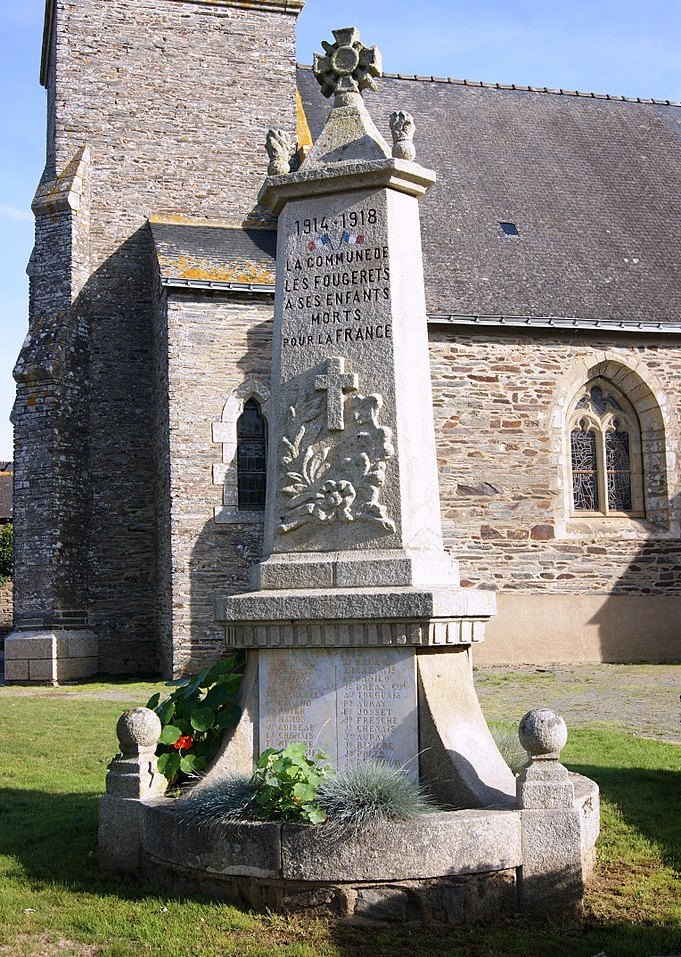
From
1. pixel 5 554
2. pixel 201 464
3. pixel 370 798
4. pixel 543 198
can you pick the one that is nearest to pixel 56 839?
pixel 370 798

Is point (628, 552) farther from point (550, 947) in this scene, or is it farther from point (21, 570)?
point (550, 947)

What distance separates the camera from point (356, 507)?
535cm

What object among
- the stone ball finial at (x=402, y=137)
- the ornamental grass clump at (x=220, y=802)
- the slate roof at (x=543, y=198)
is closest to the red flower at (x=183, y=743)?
the ornamental grass clump at (x=220, y=802)

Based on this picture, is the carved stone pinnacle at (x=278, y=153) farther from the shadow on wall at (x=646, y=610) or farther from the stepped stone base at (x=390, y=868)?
the shadow on wall at (x=646, y=610)

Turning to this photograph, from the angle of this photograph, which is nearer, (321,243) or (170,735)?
(170,735)

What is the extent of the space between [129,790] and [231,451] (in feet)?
35.2

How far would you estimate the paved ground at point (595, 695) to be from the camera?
33.7 ft

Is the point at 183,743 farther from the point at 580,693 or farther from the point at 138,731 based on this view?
the point at 580,693

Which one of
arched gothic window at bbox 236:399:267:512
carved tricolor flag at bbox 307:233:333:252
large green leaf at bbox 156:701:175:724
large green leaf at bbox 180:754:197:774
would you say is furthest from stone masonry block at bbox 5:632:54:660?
carved tricolor flag at bbox 307:233:333:252

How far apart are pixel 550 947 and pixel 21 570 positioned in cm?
1344

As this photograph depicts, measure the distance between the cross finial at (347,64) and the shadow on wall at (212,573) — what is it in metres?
9.97

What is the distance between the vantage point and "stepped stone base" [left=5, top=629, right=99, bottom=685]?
1602 cm

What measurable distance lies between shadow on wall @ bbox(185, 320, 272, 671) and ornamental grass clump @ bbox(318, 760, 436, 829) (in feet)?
34.5

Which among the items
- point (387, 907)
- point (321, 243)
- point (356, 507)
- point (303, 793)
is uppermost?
point (321, 243)
